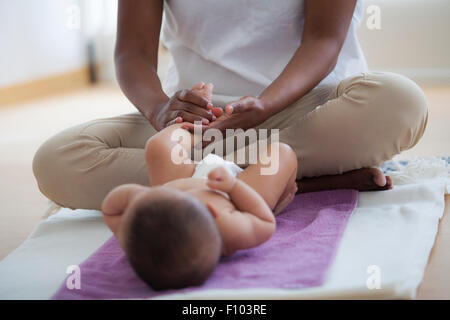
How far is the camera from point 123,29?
1.44 meters

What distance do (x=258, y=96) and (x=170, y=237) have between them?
52 cm

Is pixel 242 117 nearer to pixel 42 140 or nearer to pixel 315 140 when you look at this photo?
pixel 315 140

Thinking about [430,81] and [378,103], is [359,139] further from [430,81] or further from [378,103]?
[430,81]

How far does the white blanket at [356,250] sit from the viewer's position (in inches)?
33.2

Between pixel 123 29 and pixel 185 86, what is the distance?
0.62ft

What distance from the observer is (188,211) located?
2.68 ft

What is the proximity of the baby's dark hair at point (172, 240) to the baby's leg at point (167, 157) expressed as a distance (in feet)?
0.85

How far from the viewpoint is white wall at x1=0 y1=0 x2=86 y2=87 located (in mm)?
3020

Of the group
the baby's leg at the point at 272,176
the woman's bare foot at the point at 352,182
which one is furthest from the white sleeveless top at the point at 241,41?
the baby's leg at the point at 272,176

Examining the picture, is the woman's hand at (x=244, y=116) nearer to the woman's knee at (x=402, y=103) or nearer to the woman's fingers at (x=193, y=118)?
the woman's fingers at (x=193, y=118)

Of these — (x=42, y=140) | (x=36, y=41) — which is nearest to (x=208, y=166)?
(x=42, y=140)

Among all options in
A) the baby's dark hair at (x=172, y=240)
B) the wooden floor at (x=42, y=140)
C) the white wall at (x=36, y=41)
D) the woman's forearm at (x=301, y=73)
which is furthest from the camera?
the white wall at (x=36, y=41)

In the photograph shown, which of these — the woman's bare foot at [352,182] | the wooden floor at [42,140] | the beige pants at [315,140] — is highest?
the beige pants at [315,140]
